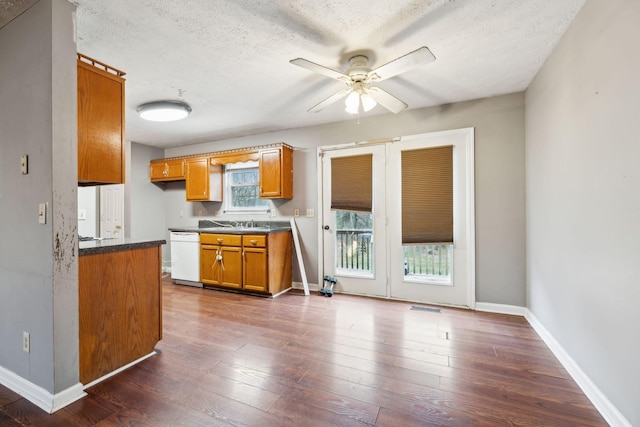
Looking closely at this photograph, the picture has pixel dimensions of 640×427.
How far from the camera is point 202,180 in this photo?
455 cm

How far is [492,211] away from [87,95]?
3829mm

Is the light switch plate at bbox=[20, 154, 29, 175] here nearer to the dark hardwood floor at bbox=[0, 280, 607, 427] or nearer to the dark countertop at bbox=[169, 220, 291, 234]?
the dark hardwood floor at bbox=[0, 280, 607, 427]

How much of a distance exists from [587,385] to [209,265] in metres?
4.07

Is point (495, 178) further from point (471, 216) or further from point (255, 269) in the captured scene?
point (255, 269)

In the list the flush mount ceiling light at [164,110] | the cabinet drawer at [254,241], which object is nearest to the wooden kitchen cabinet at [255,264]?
the cabinet drawer at [254,241]

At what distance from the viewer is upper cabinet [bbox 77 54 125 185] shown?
180 cm

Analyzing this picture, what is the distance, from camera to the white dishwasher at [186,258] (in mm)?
4184

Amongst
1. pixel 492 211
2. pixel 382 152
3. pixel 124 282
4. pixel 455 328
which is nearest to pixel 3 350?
pixel 124 282

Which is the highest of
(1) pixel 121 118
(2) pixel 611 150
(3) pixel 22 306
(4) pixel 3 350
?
(1) pixel 121 118

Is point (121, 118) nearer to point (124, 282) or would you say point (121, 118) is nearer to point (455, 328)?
point (124, 282)

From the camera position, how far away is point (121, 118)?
2.04 metres

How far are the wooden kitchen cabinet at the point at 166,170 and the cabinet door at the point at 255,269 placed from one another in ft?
7.02

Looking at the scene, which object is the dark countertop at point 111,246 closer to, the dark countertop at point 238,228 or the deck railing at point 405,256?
the dark countertop at point 238,228

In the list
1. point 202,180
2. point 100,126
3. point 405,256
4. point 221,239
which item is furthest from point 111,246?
point 405,256
